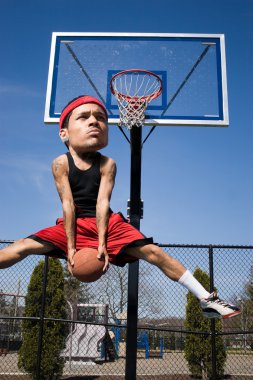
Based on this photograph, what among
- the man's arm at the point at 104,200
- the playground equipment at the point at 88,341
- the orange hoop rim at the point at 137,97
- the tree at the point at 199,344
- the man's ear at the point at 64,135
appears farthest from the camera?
the playground equipment at the point at 88,341

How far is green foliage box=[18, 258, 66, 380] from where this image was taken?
8445 millimetres

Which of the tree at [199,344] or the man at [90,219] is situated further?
the tree at [199,344]

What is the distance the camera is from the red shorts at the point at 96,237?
8.65 ft

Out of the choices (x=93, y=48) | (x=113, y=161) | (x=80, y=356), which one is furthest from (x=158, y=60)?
(x=80, y=356)

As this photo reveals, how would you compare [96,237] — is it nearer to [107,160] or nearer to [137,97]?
[107,160]

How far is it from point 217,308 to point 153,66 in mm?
3911

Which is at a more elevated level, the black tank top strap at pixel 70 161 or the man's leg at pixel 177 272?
the black tank top strap at pixel 70 161

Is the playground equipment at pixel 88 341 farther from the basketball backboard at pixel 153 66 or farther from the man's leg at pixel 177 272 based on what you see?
the man's leg at pixel 177 272

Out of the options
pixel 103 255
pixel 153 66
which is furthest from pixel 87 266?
pixel 153 66

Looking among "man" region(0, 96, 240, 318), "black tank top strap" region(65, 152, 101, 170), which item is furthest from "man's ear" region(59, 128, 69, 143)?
"black tank top strap" region(65, 152, 101, 170)

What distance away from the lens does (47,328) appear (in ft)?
28.3

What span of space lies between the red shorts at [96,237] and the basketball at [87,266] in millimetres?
197

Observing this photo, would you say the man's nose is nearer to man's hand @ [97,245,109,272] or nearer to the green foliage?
man's hand @ [97,245,109,272]

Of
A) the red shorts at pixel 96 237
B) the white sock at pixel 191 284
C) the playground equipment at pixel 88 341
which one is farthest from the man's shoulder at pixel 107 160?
the playground equipment at pixel 88 341
